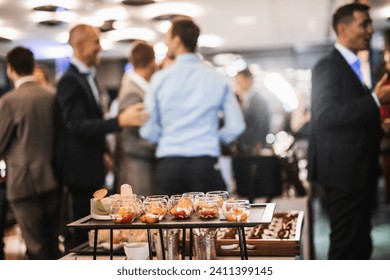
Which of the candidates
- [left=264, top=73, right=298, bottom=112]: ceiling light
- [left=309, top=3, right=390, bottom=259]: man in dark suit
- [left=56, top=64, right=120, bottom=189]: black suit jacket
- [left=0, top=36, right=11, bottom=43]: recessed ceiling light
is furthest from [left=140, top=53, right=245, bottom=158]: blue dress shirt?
[left=264, top=73, right=298, bottom=112]: ceiling light

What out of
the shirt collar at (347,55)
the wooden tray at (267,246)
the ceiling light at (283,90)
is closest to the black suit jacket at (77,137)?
the wooden tray at (267,246)

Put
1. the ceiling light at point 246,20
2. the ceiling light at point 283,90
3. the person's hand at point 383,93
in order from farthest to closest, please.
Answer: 1. the ceiling light at point 283,90
2. the ceiling light at point 246,20
3. the person's hand at point 383,93

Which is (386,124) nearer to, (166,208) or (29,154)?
(166,208)

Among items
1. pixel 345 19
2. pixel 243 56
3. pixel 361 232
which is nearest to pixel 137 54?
pixel 345 19

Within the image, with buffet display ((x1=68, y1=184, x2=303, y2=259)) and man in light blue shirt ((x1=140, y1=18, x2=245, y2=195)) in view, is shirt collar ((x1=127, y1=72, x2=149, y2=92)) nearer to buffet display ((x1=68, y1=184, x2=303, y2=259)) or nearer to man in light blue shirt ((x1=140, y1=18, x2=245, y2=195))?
man in light blue shirt ((x1=140, y1=18, x2=245, y2=195))

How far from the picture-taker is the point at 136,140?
8.99 feet

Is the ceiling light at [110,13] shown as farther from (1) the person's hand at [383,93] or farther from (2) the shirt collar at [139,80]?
(1) the person's hand at [383,93]

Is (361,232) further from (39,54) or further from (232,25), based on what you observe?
(232,25)

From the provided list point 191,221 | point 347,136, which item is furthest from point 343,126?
point 191,221

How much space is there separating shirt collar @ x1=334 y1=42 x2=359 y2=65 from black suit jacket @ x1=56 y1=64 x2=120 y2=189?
1.02 m

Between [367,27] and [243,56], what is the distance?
4.90m

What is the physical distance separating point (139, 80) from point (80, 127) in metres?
0.49

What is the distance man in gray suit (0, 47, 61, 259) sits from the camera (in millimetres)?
2463

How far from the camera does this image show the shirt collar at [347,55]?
2.37 meters
